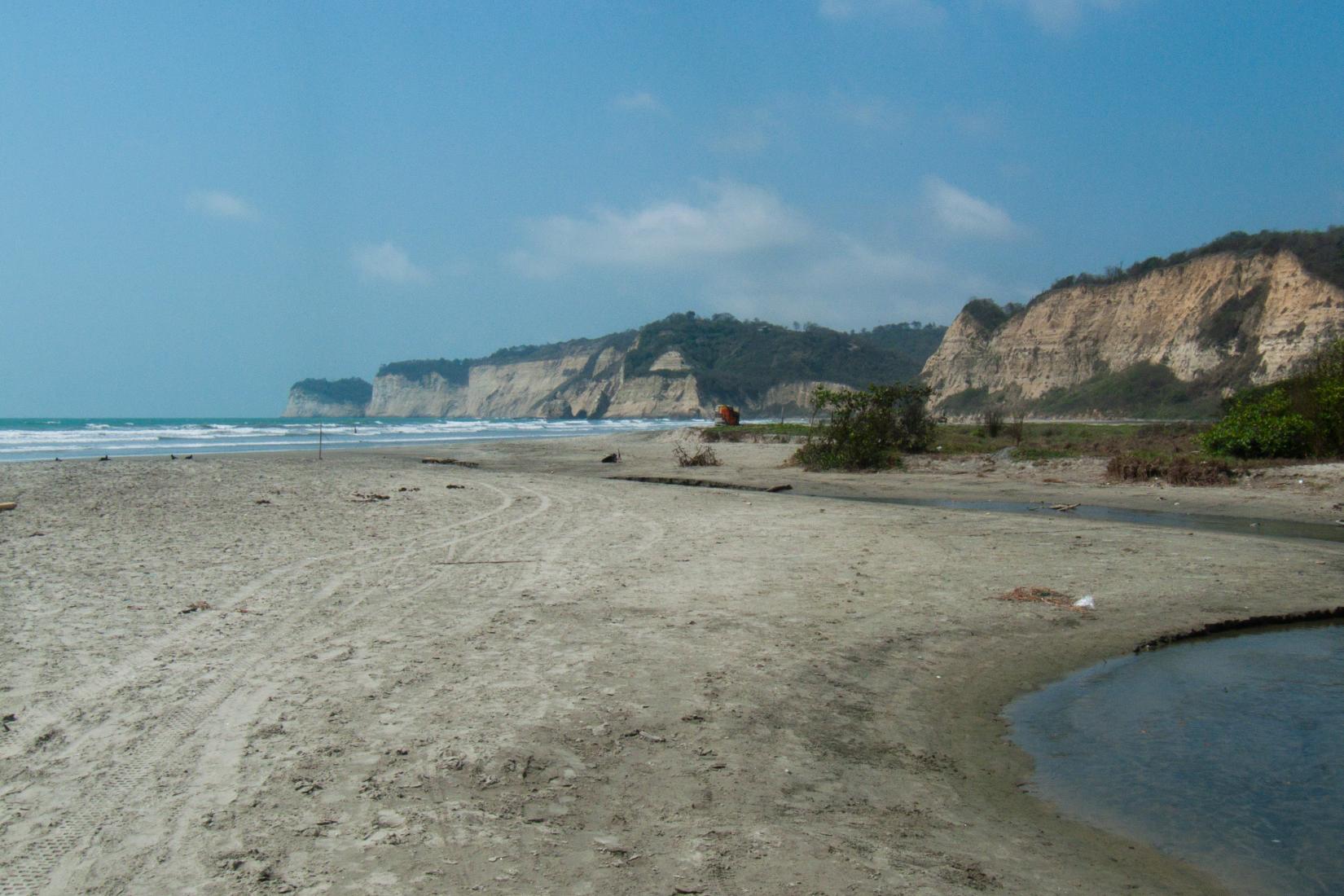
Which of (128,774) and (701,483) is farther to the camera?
(701,483)

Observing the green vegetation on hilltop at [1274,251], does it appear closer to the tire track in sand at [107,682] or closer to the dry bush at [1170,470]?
the dry bush at [1170,470]

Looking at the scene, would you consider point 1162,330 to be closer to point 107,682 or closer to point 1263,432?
point 1263,432

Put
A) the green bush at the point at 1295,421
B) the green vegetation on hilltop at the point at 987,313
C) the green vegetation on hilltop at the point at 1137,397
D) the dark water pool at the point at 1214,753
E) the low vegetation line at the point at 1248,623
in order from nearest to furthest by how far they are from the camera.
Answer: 1. the dark water pool at the point at 1214,753
2. the low vegetation line at the point at 1248,623
3. the green bush at the point at 1295,421
4. the green vegetation on hilltop at the point at 1137,397
5. the green vegetation on hilltop at the point at 987,313

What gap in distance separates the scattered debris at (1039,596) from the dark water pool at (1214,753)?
1.11 meters

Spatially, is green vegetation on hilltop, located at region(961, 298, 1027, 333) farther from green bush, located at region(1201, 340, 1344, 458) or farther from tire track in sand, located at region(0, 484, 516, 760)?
tire track in sand, located at region(0, 484, 516, 760)

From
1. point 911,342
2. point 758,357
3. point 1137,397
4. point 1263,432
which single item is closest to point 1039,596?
point 1263,432

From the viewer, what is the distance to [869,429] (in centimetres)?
2628

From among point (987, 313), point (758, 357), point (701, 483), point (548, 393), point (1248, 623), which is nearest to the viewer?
point (1248, 623)

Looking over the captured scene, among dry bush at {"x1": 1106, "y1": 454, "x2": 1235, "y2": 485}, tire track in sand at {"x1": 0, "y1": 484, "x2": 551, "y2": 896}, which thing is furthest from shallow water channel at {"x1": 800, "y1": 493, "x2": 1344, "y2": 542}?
tire track in sand at {"x1": 0, "y1": 484, "x2": 551, "y2": 896}

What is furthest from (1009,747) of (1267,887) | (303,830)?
(303,830)

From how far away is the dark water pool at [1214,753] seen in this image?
397cm

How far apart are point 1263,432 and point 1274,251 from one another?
39.4 metres

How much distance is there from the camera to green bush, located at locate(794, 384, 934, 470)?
84.5ft

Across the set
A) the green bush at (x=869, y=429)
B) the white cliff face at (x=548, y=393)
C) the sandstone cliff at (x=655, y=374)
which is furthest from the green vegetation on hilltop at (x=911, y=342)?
the green bush at (x=869, y=429)
